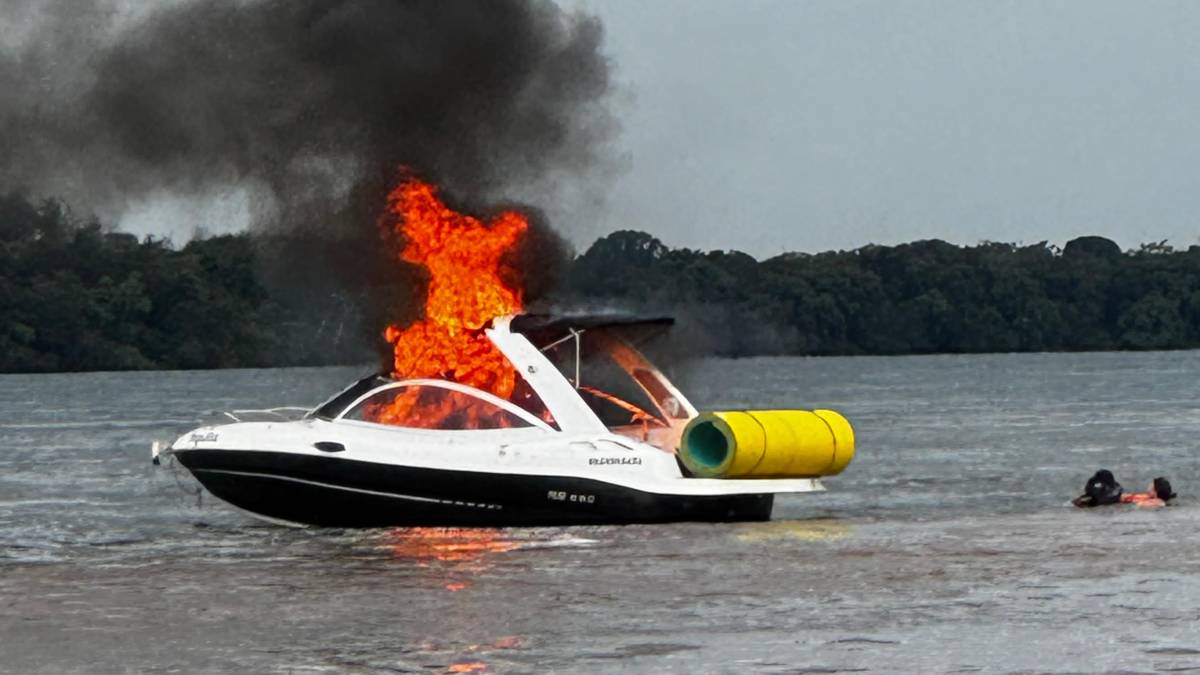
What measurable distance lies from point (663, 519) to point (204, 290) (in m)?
122

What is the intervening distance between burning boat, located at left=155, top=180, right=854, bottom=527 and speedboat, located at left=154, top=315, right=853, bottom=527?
0.6 inches

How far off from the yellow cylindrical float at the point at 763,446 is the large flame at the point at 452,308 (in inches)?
99.0

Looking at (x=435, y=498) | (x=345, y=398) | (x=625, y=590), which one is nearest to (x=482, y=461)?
(x=435, y=498)

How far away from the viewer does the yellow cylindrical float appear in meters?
26.1

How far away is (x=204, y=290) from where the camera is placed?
477 feet

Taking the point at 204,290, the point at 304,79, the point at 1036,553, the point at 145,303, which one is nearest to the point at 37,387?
the point at 145,303

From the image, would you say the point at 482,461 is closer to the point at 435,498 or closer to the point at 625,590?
the point at 435,498

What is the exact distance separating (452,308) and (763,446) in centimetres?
459

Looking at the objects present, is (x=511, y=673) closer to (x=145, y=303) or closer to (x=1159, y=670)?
(x=1159, y=670)

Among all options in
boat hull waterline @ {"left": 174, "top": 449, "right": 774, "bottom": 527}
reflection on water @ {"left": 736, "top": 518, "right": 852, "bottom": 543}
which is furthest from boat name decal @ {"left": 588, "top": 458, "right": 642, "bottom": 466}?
reflection on water @ {"left": 736, "top": 518, "right": 852, "bottom": 543}

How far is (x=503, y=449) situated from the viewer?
26.2m

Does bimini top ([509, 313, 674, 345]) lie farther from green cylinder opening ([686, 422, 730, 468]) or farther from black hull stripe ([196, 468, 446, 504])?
black hull stripe ([196, 468, 446, 504])

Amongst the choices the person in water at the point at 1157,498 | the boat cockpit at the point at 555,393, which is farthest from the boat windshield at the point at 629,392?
the person in water at the point at 1157,498

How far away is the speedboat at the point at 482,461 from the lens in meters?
26.1
